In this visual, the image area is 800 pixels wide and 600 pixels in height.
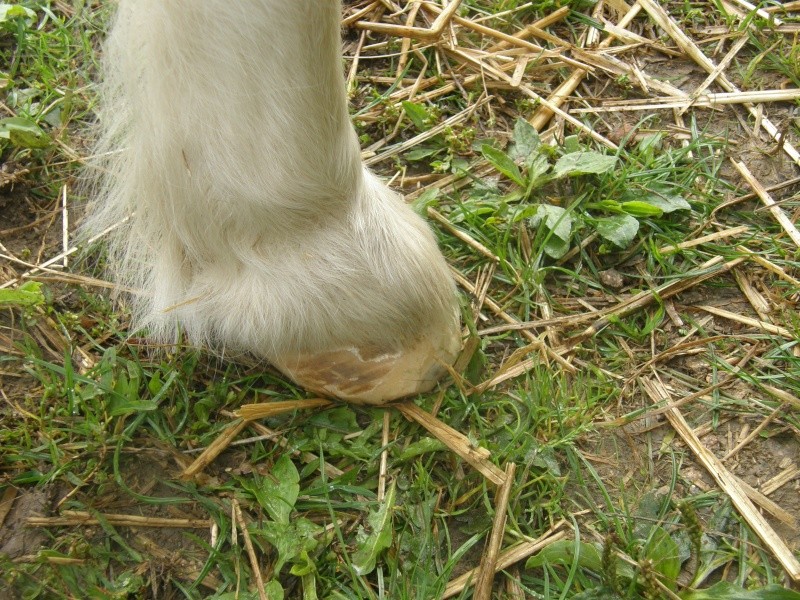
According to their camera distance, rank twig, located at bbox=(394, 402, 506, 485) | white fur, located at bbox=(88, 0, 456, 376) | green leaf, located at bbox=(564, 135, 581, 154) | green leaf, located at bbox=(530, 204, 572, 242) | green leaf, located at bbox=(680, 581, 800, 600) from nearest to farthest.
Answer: white fur, located at bbox=(88, 0, 456, 376) < green leaf, located at bbox=(680, 581, 800, 600) < twig, located at bbox=(394, 402, 506, 485) < green leaf, located at bbox=(530, 204, 572, 242) < green leaf, located at bbox=(564, 135, 581, 154)

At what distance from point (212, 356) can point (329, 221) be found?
41 centimetres

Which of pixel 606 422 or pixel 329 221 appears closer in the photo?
pixel 329 221

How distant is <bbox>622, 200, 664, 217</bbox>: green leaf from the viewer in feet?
5.03

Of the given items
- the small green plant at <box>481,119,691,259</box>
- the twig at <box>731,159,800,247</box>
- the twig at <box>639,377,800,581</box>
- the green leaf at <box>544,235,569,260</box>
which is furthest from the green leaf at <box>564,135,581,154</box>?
the twig at <box>639,377,800,581</box>

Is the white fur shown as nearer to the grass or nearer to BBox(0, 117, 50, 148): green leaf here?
the grass

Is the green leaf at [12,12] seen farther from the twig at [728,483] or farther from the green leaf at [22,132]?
the twig at [728,483]

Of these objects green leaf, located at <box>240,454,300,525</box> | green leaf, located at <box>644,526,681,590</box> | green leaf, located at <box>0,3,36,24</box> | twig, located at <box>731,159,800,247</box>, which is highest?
green leaf, located at <box>0,3,36,24</box>

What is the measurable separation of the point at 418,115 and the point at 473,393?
65cm

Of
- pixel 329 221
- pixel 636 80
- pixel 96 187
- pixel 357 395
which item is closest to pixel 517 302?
pixel 357 395

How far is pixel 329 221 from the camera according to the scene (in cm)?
111

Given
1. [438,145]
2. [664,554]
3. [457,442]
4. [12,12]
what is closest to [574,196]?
[438,145]

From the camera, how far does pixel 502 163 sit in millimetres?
1593

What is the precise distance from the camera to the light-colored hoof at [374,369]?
122 cm

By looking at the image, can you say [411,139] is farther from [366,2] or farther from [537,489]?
[537,489]
